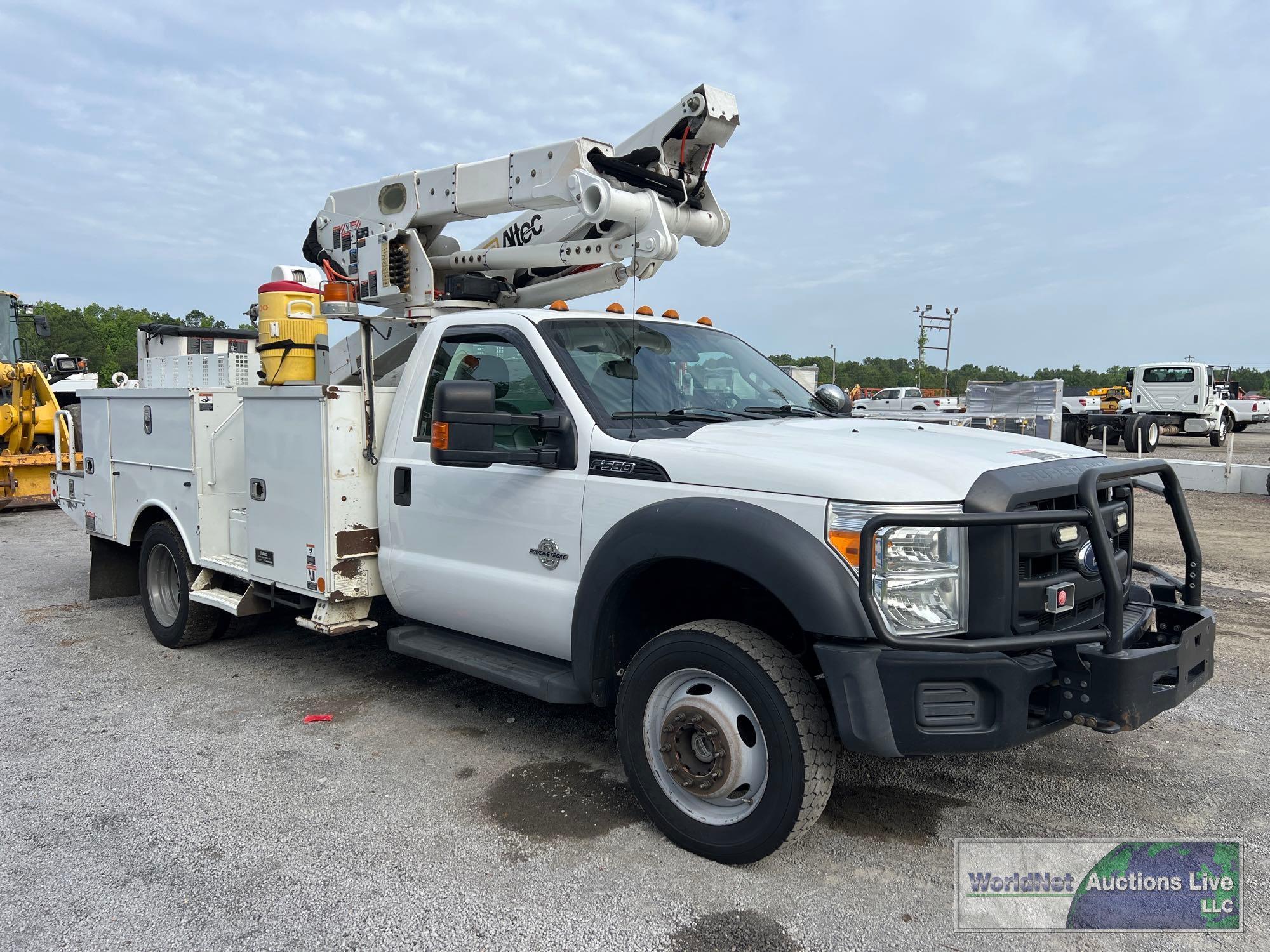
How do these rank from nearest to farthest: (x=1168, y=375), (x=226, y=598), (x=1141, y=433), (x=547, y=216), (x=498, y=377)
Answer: (x=498, y=377)
(x=226, y=598)
(x=547, y=216)
(x=1141, y=433)
(x=1168, y=375)

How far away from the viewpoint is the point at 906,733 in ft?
9.41

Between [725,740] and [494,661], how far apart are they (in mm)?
1307

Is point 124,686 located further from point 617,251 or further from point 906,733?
point 906,733

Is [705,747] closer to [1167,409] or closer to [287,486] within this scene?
[287,486]

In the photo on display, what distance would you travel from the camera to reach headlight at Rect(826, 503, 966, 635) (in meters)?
2.86

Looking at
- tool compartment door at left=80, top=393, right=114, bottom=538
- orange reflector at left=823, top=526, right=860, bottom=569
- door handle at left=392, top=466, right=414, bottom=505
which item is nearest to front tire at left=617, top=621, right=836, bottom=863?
orange reflector at left=823, top=526, right=860, bottom=569

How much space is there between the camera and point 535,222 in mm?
5973

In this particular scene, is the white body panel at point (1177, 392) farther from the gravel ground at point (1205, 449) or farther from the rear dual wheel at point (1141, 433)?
the rear dual wheel at point (1141, 433)

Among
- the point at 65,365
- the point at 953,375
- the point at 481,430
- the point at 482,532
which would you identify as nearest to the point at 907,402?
the point at 65,365

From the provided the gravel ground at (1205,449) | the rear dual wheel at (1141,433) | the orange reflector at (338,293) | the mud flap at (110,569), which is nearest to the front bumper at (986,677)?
the orange reflector at (338,293)

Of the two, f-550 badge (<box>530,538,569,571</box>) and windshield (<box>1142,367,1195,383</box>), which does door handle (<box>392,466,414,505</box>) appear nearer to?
f-550 badge (<box>530,538,569,571</box>)

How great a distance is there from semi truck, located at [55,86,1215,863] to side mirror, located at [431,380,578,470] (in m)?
0.01

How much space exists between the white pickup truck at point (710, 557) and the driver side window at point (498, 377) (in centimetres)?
1

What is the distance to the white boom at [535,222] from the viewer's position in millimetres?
5168
